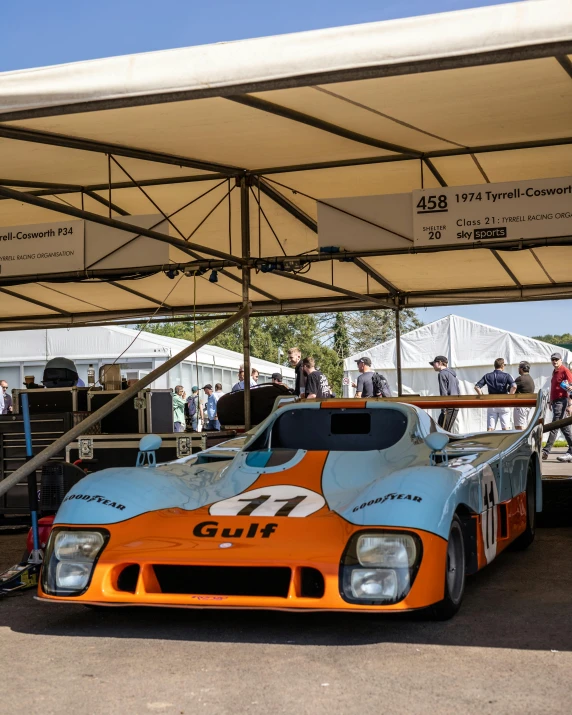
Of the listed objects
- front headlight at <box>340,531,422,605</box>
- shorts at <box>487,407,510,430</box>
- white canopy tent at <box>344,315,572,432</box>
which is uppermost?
white canopy tent at <box>344,315,572,432</box>

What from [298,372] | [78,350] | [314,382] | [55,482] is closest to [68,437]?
[55,482]

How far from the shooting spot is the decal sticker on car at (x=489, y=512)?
16.0ft

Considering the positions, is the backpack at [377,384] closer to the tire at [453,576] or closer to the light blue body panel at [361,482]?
the light blue body panel at [361,482]

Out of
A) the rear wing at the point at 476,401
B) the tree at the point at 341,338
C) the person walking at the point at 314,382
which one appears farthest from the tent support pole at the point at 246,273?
the tree at the point at 341,338

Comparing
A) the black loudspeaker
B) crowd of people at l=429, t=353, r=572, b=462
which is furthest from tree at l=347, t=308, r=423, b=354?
the black loudspeaker

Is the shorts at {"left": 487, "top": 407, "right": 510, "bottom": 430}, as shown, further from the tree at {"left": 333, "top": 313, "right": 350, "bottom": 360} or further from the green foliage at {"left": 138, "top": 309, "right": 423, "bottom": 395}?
the tree at {"left": 333, "top": 313, "right": 350, "bottom": 360}

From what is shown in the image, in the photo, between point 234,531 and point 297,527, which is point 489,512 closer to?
point 297,527

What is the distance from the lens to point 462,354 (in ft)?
83.5

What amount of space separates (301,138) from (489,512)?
3.92 metres

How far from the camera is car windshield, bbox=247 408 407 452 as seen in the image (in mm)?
5414

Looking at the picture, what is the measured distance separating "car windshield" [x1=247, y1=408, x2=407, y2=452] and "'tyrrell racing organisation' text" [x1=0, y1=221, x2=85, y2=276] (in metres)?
5.09

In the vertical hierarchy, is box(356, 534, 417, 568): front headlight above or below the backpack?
below

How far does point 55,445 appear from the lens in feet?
19.9

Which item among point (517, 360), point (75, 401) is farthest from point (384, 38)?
point (517, 360)
